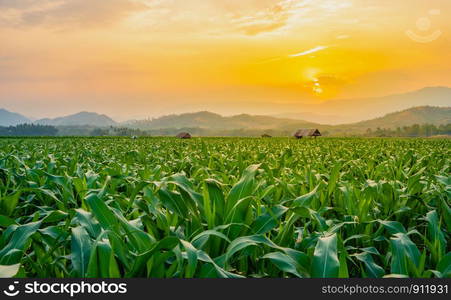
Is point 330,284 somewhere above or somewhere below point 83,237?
below

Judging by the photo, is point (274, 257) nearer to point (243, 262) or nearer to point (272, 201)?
point (243, 262)

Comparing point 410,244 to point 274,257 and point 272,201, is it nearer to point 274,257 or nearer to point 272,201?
point 274,257

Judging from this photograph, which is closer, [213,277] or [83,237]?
[213,277]

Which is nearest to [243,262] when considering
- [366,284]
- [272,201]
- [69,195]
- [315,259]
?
[315,259]

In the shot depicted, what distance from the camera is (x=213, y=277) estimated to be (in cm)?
178

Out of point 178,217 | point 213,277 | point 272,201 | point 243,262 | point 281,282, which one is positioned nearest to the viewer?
point 281,282

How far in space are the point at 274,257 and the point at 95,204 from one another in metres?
1.13

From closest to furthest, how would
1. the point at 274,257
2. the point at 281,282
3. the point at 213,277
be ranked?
the point at 281,282, the point at 213,277, the point at 274,257

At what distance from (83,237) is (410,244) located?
190 centimetres

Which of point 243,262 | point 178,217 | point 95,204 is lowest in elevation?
point 243,262

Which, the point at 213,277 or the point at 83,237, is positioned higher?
the point at 83,237

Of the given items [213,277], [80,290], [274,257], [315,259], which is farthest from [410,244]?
[80,290]

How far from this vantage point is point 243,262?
2.14 m

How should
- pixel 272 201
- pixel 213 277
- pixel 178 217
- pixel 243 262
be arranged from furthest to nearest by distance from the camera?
1. pixel 272 201
2. pixel 178 217
3. pixel 243 262
4. pixel 213 277
